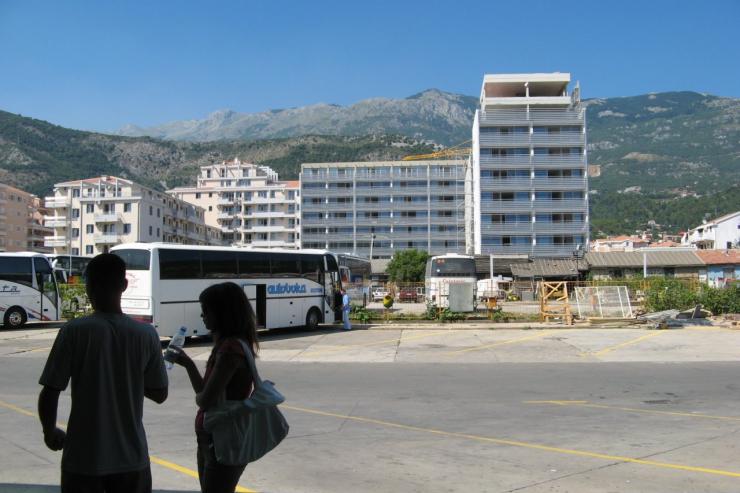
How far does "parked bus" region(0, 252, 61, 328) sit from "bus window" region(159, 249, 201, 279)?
9407 mm

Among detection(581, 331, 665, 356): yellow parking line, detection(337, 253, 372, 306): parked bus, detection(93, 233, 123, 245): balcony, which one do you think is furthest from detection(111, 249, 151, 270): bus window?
detection(93, 233, 123, 245): balcony

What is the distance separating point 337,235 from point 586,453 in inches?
4077

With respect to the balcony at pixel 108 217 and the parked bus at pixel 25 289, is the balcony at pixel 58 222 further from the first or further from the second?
the parked bus at pixel 25 289

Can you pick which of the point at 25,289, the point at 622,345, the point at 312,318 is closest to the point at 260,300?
the point at 312,318

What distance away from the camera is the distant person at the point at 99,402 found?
320cm

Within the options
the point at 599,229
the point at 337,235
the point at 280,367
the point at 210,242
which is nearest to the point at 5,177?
the point at 210,242

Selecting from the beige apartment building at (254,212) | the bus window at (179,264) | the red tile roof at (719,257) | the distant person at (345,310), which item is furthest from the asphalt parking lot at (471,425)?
the beige apartment building at (254,212)

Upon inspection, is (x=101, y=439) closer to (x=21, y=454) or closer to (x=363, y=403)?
(x=21, y=454)

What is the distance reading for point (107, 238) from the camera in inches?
3506

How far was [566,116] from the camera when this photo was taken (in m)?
79.2

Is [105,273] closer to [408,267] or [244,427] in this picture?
[244,427]

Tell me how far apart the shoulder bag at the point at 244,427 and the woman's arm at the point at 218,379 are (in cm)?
6

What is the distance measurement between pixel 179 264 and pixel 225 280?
87.9 inches

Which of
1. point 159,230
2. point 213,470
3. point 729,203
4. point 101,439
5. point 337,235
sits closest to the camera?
point 101,439
